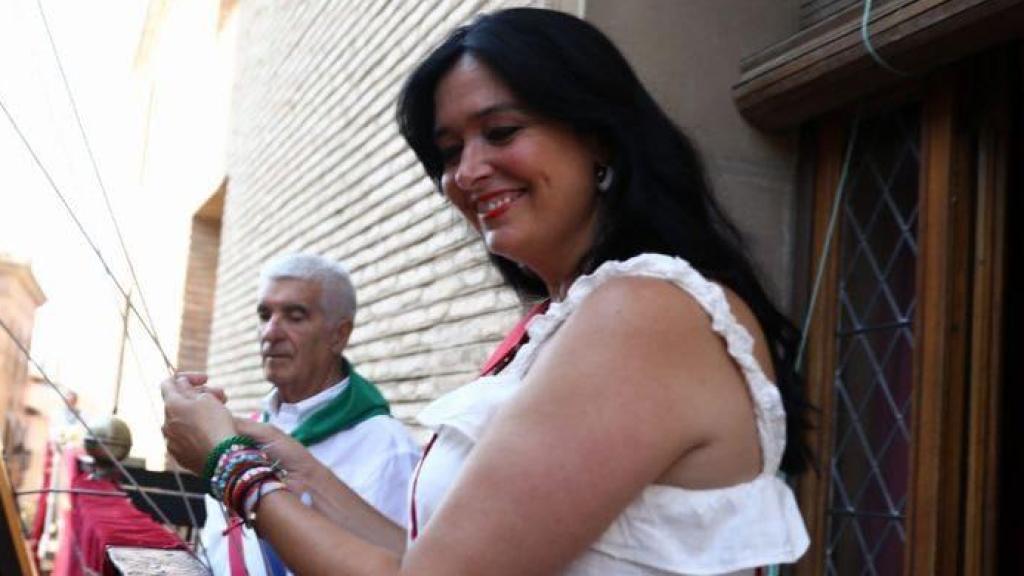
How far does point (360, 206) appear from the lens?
598 centimetres

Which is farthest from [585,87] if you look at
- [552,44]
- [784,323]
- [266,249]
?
[266,249]

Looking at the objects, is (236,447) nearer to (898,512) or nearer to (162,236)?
(898,512)

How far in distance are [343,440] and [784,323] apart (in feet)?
7.07

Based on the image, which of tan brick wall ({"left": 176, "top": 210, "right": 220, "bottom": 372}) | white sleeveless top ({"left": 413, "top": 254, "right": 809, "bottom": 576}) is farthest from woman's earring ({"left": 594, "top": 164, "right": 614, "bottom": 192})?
tan brick wall ({"left": 176, "top": 210, "right": 220, "bottom": 372})

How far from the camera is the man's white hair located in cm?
360

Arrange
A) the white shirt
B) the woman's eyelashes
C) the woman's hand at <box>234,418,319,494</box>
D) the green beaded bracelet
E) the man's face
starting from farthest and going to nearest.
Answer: the man's face < the white shirt < the woman's hand at <box>234,418,319,494</box> < the green beaded bracelet < the woman's eyelashes

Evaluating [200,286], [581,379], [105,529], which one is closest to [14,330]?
[105,529]

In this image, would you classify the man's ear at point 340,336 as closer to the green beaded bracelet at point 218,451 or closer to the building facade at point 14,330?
the building facade at point 14,330

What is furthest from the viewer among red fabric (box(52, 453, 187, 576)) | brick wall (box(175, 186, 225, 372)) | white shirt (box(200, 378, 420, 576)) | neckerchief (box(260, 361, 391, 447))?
brick wall (box(175, 186, 225, 372))

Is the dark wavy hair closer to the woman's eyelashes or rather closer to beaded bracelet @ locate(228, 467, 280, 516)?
the woman's eyelashes

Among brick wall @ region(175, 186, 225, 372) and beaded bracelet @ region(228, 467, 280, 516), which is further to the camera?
brick wall @ region(175, 186, 225, 372)

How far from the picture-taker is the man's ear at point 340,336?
143 inches

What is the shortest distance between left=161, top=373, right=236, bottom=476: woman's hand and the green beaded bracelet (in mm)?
14

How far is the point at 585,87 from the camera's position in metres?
1.50
